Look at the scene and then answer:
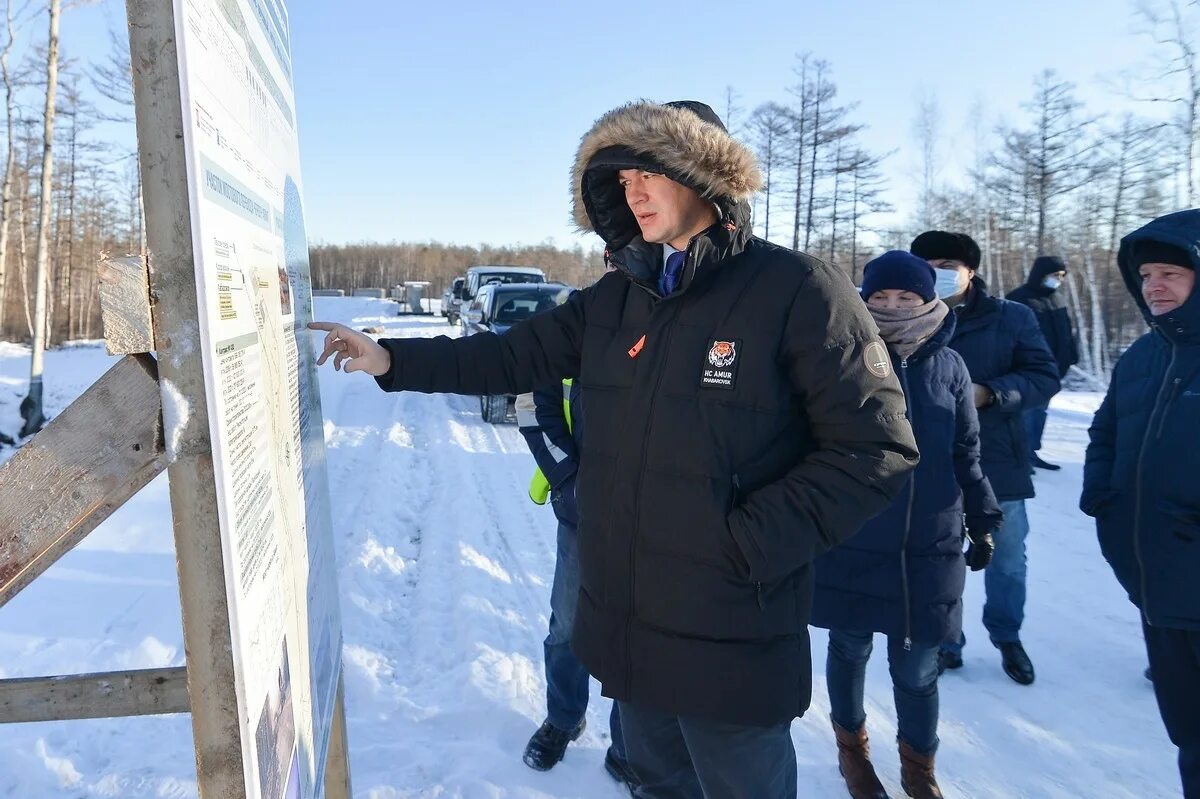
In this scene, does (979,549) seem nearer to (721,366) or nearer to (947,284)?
(947,284)

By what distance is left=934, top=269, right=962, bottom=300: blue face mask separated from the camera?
386 cm

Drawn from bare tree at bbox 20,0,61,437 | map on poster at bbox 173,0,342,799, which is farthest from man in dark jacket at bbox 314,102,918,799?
bare tree at bbox 20,0,61,437

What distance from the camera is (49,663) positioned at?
370 cm

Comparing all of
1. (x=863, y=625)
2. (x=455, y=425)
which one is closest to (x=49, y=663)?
(x=863, y=625)

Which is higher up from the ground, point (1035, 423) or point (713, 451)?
point (713, 451)

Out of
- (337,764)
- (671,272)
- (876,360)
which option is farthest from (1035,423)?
(337,764)

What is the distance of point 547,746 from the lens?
10.2ft

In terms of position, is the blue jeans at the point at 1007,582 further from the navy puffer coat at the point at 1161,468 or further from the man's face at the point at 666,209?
the man's face at the point at 666,209

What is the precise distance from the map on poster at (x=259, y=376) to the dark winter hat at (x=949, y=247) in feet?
10.7

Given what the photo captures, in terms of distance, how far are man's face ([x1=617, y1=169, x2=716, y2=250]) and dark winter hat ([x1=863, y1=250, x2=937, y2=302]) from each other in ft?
4.06

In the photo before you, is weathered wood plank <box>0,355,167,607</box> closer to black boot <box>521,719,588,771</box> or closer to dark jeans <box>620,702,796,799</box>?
dark jeans <box>620,702,796,799</box>

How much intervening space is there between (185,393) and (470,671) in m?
2.99

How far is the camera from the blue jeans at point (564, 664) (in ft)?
10.1

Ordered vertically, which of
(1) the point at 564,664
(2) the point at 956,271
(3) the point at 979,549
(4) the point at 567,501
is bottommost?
(1) the point at 564,664
